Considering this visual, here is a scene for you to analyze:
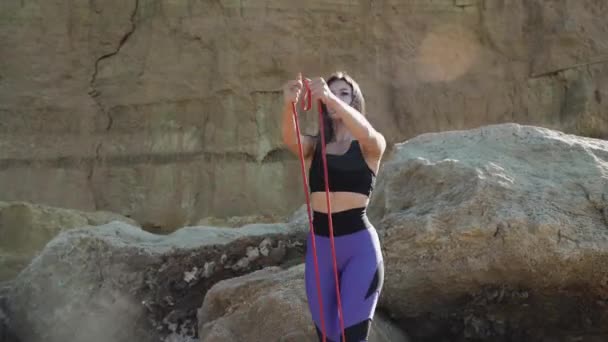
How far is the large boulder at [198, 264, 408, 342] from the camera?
312cm

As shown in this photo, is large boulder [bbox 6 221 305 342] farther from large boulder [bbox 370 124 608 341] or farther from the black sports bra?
the black sports bra

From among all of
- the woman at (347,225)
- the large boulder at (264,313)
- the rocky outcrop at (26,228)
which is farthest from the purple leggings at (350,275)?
the rocky outcrop at (26,228)

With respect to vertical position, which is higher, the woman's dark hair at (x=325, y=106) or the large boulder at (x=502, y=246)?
the woman's dark hair at (x=325, y=106)

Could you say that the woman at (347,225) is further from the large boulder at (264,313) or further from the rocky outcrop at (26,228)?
the rocky outcrop at (26,228)

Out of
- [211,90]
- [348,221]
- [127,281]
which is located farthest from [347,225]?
[211,90]

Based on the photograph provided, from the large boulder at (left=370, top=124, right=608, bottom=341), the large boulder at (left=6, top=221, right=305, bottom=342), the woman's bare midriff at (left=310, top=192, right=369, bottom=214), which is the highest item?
the woman's bare midriff at (left=310, top=192, right=369, bottom=214)

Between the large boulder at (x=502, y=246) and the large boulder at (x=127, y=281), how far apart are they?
2.94 ft

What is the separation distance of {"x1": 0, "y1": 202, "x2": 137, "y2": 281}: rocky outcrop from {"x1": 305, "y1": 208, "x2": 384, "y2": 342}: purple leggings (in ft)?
18.5

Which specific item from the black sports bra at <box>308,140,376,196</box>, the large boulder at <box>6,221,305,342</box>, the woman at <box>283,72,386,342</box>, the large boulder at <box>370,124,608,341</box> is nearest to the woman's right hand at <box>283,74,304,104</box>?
the woman at <box>283,72,386,342</box>

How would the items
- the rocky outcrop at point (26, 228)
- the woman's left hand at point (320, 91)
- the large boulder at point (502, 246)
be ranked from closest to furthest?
the woman's left hand at point (320, 91) → the large boulder at point (502, 246) → the rocky outcrop at point (26, 228)

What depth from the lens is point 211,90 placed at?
34.7ft

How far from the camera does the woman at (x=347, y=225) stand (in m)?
2.42

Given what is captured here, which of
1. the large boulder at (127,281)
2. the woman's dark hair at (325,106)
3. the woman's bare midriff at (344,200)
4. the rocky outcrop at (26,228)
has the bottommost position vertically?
the rocky outcrop at (26,228)

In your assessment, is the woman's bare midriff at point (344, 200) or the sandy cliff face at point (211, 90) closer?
the woman's bare midriff at point (344, 200)
